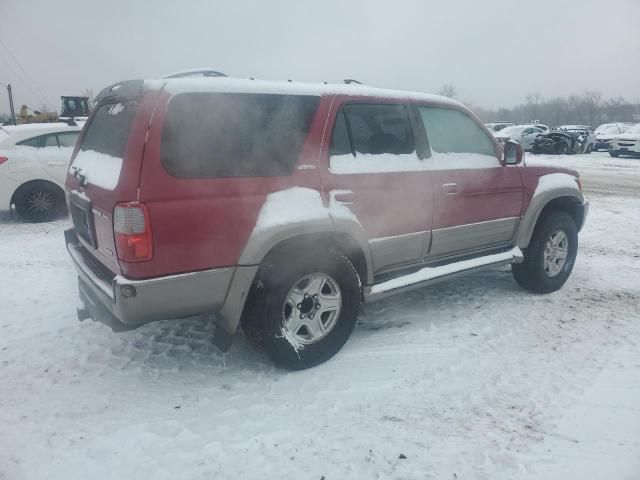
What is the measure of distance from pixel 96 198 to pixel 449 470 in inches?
94.9

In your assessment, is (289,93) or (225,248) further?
(289,93)

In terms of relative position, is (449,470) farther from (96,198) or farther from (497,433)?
(96,198)

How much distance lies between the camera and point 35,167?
724 cm

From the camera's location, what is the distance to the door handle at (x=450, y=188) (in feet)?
12.0

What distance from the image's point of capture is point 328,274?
3092mm

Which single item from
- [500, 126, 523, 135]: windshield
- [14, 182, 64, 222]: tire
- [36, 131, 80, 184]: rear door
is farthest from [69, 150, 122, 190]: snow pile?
[500, 126, 523, 135]: windshield

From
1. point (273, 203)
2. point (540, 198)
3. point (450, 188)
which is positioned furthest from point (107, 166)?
point (540, 198)

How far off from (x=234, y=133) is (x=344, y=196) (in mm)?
824

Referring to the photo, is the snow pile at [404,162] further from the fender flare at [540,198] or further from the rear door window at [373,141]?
the fender flare at [540,198]

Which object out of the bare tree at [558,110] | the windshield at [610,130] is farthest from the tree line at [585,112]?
the windshield at [610,130]

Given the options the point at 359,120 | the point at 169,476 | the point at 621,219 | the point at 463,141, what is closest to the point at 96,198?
the point at 169,476

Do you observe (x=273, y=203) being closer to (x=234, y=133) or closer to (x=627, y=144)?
(x=234, y=133)

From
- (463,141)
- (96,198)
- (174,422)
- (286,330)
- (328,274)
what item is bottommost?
(174,422)

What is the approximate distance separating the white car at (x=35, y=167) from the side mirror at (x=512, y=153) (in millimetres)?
6490
